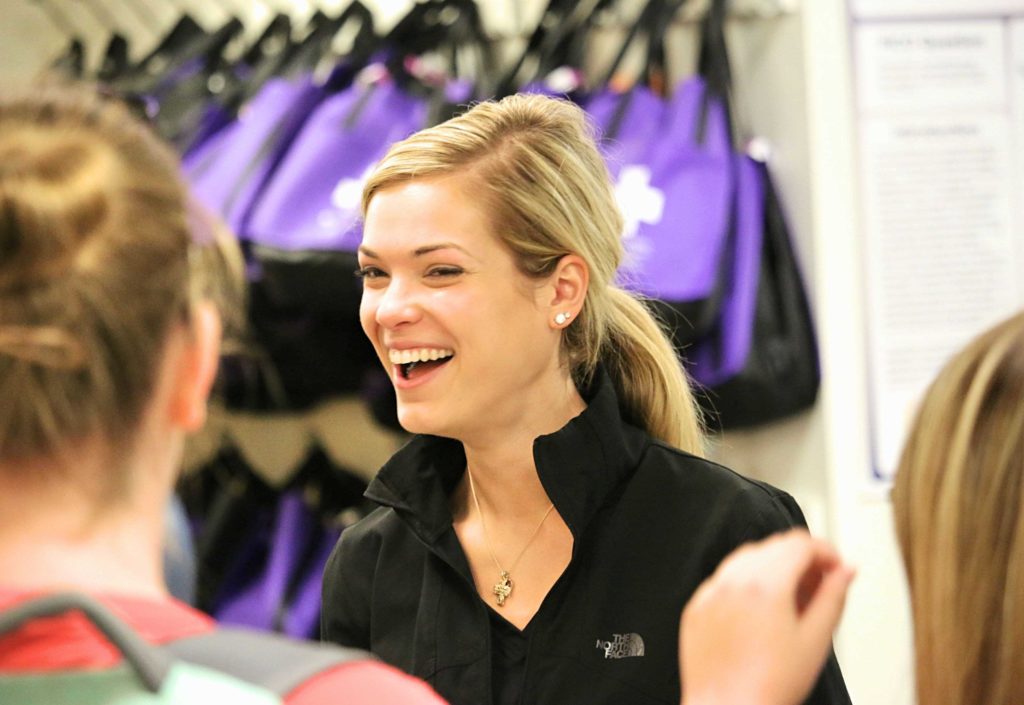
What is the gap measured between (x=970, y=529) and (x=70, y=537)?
57 centimetres

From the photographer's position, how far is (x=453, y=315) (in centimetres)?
170

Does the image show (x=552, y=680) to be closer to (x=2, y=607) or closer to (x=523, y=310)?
(x=523, y=310)

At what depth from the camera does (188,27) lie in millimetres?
2828

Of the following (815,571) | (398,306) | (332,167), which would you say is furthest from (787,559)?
(332,167)

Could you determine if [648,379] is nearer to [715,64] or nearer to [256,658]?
[715,64]

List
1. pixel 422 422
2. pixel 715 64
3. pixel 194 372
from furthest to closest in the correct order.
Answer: pixel 715 64
pixel 422 422
pixel 194 372

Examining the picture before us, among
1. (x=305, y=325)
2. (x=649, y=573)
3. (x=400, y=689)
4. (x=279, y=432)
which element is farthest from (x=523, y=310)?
(x=279, y=432)

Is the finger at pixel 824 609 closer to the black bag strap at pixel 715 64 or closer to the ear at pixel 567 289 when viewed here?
the ear at pixel 567 289

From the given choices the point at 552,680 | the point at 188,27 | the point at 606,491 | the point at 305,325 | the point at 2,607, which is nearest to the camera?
the point at 2,607

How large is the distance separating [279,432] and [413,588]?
1.28 metres

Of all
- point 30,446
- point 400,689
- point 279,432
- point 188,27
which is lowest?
point 279,432

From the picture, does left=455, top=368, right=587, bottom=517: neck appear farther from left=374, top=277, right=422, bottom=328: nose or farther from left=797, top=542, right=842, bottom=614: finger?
left=797, top=542, right=842, bottom=614: finger

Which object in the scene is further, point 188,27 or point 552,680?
point 188,27

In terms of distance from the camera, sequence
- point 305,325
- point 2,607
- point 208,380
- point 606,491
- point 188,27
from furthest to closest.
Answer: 1. point 188,27
2. point 305,325
3. point 606,491
4. point 208,380
5. point 2,607
